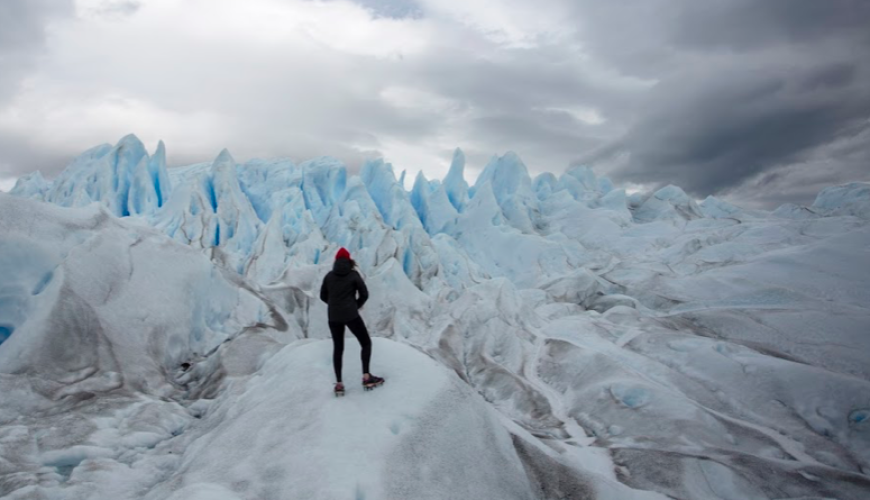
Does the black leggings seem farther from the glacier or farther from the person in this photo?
the glacier

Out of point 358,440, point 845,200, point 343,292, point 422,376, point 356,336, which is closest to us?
point 358,440

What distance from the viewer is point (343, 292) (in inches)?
252

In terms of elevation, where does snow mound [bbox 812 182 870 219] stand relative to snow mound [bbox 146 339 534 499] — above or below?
above

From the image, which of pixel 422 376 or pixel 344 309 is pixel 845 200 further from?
pixel 344 309

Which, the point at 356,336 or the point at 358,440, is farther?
the point at 356,336

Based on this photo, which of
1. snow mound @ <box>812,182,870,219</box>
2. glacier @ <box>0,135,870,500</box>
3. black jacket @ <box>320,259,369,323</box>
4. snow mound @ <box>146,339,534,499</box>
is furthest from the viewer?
snow mound @ <box>812,182,870,219</box>

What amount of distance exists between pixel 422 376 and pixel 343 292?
186 centimetres

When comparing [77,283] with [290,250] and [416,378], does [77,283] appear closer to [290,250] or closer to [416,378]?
[416,378]

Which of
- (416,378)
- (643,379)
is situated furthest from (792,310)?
(416,378)

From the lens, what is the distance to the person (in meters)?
6.33

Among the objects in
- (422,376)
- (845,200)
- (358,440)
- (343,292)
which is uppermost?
(845,200)

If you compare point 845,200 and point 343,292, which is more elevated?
point 845,200

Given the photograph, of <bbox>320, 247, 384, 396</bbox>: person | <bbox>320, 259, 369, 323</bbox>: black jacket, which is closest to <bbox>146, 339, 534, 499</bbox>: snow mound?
<bbox>320, 247, 384, 396</bbox>: person

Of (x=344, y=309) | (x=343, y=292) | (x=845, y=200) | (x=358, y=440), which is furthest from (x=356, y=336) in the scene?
(x=845, y=200)
